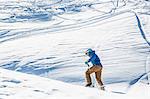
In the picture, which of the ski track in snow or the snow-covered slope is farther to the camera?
the ski track in snow

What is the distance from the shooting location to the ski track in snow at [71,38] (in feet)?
51.2

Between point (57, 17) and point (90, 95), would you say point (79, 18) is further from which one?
point (90, 95)

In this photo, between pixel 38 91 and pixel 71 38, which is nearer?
pixel 38 91

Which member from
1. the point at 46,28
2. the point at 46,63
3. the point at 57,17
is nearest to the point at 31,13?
the point at 57,17

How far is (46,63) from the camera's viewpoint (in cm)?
1670

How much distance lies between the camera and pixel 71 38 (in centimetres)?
2138

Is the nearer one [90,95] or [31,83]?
[90,95]

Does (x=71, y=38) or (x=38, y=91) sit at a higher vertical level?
(x=38, y=91)

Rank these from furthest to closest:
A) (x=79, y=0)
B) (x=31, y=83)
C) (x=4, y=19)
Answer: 1. (x=79, y=0)
2. (x=4, y=19)
3. (x=31, y=83)

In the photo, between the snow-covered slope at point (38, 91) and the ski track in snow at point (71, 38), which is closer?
the snow-covered slope at point (38, 91)

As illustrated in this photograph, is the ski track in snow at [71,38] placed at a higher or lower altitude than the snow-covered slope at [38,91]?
lower

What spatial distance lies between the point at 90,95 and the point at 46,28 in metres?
17.1

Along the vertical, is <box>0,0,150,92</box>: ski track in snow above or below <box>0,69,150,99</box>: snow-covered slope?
below

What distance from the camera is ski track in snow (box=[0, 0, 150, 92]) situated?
1561 cm
